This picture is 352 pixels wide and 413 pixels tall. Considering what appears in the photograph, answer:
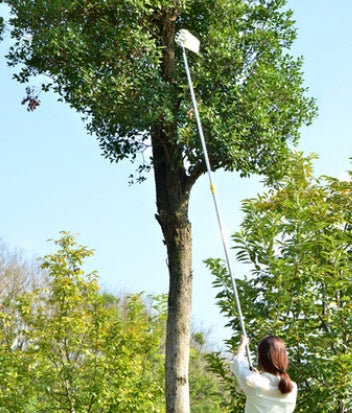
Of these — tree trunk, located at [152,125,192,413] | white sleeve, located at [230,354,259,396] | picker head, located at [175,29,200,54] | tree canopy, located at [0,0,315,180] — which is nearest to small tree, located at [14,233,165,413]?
tree trunk, located at [152,125,192,413]

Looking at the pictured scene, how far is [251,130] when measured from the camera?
9.64 m

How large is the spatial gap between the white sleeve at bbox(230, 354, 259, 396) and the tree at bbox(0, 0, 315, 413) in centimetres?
509

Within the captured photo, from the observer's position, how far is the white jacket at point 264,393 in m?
3.96

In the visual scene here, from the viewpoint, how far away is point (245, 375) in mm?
4008

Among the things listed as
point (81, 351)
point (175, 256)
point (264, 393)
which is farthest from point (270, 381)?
point (81, 351)

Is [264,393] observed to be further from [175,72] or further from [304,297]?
[175,72]

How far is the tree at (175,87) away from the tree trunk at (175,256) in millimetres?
15

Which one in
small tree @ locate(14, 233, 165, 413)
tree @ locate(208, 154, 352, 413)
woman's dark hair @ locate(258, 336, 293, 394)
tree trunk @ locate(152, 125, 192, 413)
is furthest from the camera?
small tree @ locate(14, 233, 165, 413)

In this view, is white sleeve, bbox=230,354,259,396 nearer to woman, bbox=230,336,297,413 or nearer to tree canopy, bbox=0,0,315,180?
woman, bbox=230,336,297,413

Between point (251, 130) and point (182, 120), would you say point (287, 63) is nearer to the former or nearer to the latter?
point (251, 130)

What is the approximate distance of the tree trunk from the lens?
9086 millimetres

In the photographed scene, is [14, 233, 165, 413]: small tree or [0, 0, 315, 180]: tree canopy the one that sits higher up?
[0, 0, 315, 180]: tree canopy

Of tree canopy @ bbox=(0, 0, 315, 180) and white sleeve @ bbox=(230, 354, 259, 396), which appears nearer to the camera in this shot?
white sleeve @ bbox=(230, 354, 259, 396)

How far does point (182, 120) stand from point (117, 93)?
99 centimetres
